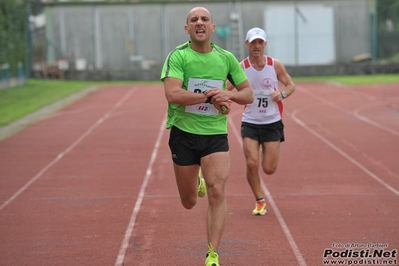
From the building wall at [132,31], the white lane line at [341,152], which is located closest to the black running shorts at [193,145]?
the white lane line at [341,152]

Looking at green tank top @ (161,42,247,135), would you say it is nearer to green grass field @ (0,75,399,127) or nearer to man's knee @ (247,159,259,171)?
man's knee @ (247,159,259,171)

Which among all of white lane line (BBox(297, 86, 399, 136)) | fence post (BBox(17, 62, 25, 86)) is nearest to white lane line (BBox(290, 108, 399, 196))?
white lane line (BBox(297, 86, 399, 136))

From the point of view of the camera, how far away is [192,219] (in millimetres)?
9430

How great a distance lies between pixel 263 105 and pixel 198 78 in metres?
2.88

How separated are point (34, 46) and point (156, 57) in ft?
22.4

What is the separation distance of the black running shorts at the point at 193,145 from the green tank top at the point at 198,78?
47 mm

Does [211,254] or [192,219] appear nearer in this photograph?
[211,254]

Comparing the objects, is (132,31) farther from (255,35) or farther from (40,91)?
(255,35)

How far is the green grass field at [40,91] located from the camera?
25.6 metres

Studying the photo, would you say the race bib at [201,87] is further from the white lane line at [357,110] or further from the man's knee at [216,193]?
the white lane line at [357,110]

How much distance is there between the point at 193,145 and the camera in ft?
22.9

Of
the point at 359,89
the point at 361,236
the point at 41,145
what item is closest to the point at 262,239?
the point at 361,236

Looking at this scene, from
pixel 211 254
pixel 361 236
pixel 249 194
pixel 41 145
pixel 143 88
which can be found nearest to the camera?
pixel 211 254

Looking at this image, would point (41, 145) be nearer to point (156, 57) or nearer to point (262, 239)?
point (262, 239)
